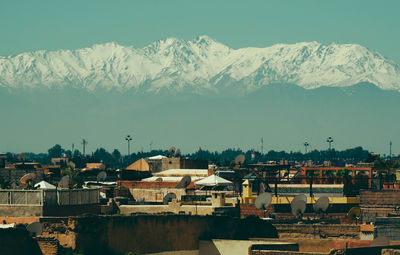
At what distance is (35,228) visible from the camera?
65.2m

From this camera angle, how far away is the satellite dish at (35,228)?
213ft

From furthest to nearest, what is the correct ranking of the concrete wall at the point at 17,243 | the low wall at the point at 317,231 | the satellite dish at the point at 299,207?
the satellite dish at the point at 299,207 < the low wall at the point at 317,231 < the concrete wall at the point at 17,243

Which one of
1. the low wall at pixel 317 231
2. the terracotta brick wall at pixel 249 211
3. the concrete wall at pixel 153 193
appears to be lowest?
the low wall at pixel 317 231

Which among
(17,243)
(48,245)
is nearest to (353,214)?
(48,245)

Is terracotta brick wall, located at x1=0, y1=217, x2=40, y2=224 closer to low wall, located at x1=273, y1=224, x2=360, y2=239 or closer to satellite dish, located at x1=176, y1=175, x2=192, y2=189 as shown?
low wall, located at x1=273, y1=224, x2=360, y2=239

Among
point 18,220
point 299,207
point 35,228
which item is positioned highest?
point 299,207

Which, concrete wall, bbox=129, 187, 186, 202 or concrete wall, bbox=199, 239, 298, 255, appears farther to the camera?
concrete wall, bbox=129, 187, 186, 202

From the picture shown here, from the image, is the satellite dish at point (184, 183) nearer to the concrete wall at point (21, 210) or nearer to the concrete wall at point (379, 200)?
the concrete wall at point (379, 200)

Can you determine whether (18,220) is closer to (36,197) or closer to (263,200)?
(36,197)

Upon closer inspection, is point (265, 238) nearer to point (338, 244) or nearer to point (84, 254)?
point (338, 244)

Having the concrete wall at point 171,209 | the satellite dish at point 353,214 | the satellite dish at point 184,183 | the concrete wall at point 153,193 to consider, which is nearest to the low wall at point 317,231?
the concrete wall at point 171,209

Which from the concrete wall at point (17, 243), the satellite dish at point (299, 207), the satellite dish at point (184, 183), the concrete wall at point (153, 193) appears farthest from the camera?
the satellite dish at point (184, 183)

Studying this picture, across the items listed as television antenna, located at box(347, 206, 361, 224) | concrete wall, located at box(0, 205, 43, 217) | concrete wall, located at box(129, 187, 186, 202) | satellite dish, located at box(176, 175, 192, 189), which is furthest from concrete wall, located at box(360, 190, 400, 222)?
concrete wall, located at box(0, 205, 43, 217)

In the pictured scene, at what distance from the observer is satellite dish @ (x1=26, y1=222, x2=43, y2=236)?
65000 millimetres
